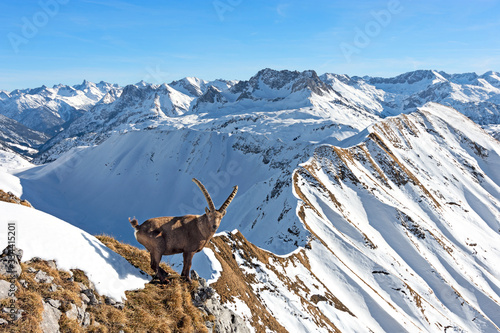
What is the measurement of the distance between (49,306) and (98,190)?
14361 centimetres

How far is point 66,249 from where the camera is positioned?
35.8ft

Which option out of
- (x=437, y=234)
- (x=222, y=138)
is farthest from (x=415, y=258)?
(x=222, y=138)

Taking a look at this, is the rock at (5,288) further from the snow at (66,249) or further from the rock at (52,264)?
the rock at (52,264)

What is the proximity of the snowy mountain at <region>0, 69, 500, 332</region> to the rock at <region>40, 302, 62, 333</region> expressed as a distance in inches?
405

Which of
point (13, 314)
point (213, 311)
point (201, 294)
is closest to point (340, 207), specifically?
point (213, 311)

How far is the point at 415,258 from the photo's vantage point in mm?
57844

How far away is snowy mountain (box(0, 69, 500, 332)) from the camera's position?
30453 mm

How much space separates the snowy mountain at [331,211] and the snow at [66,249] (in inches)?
300

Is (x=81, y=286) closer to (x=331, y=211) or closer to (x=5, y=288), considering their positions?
(x=5, y=288)

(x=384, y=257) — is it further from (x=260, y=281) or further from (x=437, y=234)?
(x=260, y=281)

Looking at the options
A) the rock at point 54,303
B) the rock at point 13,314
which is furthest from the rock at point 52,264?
the rock at point 13,314

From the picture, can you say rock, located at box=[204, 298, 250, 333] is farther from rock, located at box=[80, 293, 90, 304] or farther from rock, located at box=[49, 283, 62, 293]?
rock, located at box=[49, 283, 62, 293]

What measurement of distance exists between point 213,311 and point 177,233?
372cm

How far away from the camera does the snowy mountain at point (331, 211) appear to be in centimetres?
3045
